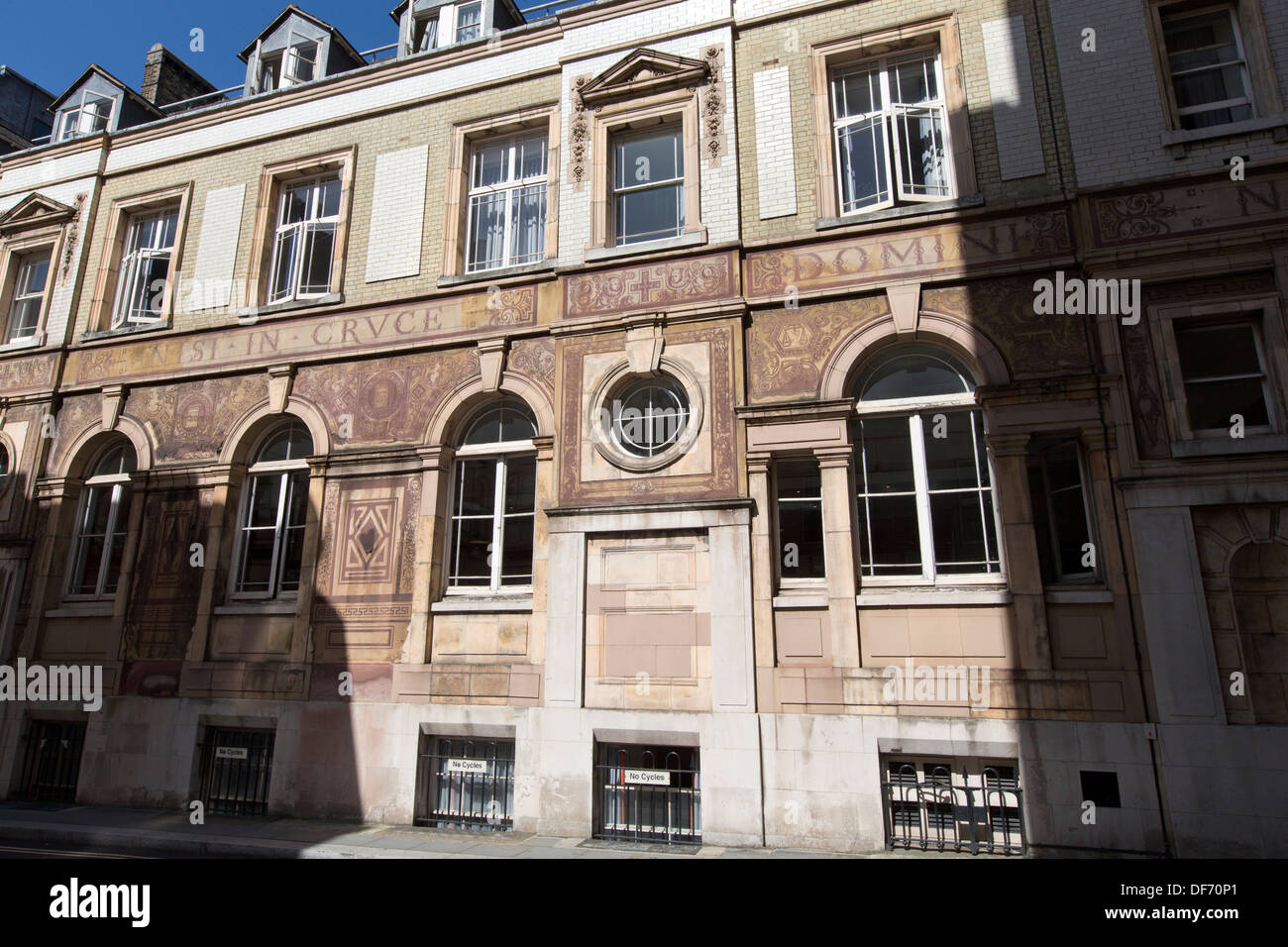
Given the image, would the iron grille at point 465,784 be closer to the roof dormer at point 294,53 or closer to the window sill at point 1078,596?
the window sill at point 1078,596

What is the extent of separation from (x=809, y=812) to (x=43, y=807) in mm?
12299

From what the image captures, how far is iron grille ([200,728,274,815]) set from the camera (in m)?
12.1

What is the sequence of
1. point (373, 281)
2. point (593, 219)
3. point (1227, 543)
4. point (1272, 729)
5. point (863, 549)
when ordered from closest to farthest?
point (1272, 729) < point (1227, 543) < point (863, 549) < point (593, 219) < point (373, 281)

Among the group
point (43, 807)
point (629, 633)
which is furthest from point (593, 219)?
point (43, 807)

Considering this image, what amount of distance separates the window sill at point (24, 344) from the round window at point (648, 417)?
42.6 ft

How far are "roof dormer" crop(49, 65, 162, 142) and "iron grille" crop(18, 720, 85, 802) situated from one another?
1302cm

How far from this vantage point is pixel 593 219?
12547 mm

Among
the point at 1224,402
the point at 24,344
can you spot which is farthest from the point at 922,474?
the point at 24,344

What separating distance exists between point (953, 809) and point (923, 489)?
3974 mm

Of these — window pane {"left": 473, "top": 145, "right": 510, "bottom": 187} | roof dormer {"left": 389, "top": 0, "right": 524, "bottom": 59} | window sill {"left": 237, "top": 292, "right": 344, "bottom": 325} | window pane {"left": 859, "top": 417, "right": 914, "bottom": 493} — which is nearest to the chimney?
roof dormer {"left": 389, "top": 0, "right": 524, "bottom": 59}

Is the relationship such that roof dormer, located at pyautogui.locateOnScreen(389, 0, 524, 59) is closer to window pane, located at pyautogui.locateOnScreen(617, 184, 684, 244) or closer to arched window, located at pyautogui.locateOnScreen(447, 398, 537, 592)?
window pane, located at pyautogui.locateOnScreen(617, 184, 684, 244)

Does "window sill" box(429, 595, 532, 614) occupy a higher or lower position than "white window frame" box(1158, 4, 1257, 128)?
lower

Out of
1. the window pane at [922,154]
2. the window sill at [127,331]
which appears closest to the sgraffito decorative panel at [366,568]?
the window sill at [127,331]

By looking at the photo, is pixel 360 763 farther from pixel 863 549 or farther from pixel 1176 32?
pixel 1176 32
